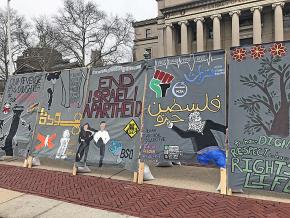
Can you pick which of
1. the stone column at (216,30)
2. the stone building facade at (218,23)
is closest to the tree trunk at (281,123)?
the stone building facade at (218,23)

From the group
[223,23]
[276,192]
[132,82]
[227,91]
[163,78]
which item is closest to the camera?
[276,192]

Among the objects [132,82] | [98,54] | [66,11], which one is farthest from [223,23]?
[132,82]

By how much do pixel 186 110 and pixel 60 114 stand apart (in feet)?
11.3

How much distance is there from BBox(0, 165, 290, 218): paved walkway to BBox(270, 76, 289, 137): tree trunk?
44.2 inches

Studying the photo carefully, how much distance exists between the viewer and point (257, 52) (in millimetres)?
5715

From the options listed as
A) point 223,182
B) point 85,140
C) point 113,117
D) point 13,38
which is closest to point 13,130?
point 85,140

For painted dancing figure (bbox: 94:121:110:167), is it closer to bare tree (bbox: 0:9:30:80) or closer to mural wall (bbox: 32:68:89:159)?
mural wall (bbox: 32:68:89:159)

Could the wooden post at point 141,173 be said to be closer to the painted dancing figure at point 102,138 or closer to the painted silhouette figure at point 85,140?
the painted dancing figure at point 102,138

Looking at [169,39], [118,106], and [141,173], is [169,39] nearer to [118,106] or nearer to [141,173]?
[118,106]

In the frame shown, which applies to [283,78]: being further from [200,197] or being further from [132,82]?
[132,82]

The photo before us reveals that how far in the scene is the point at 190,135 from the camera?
621cm

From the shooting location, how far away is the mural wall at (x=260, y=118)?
17.5 feet

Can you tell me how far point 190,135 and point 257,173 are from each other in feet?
4.55

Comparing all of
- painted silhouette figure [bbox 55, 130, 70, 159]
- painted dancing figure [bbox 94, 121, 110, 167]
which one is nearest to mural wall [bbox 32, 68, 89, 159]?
painted silhouette figure [bbox 55, 130, 70, 159]
